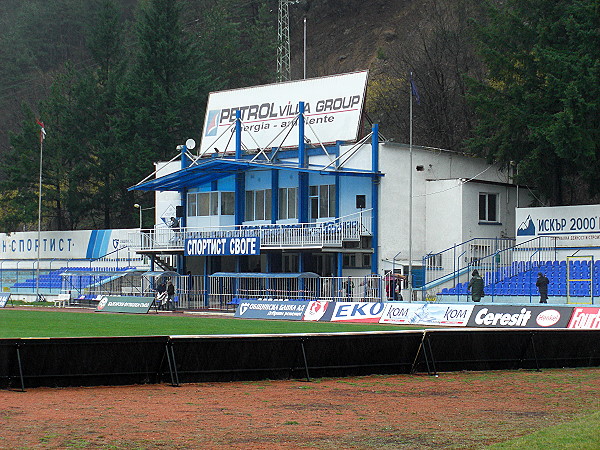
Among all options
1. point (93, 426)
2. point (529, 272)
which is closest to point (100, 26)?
point (529, 272)

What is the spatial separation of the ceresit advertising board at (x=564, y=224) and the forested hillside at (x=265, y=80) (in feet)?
10.4

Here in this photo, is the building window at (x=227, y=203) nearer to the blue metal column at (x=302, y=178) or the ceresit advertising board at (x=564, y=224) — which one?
the blue metal column at (x=302, y=178)

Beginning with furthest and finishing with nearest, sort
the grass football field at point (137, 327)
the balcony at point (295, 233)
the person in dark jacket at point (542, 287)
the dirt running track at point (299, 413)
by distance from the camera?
the balcony at point (295, 233) → the person in dark jacket at point (542, 287) → the grass football field at point (137, 327) → the dirt running track at point (299, 413)

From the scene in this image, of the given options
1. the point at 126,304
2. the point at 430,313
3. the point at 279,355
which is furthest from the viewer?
the point at 126,304

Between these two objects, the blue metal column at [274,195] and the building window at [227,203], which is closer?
the blue metal column at [274,195]

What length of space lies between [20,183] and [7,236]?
15.6 ft

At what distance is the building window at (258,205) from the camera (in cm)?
5975

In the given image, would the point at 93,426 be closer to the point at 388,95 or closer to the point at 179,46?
the point at 388,95

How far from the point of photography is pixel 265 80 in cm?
9525

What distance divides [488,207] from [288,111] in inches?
534

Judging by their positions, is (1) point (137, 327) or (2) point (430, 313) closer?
(1) point (137, 327)

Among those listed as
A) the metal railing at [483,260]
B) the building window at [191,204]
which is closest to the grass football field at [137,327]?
the metal railing at [483,260]

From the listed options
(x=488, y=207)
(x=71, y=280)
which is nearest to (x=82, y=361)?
(x=488, y=207)

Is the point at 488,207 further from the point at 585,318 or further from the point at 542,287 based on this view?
the point at 585,318
